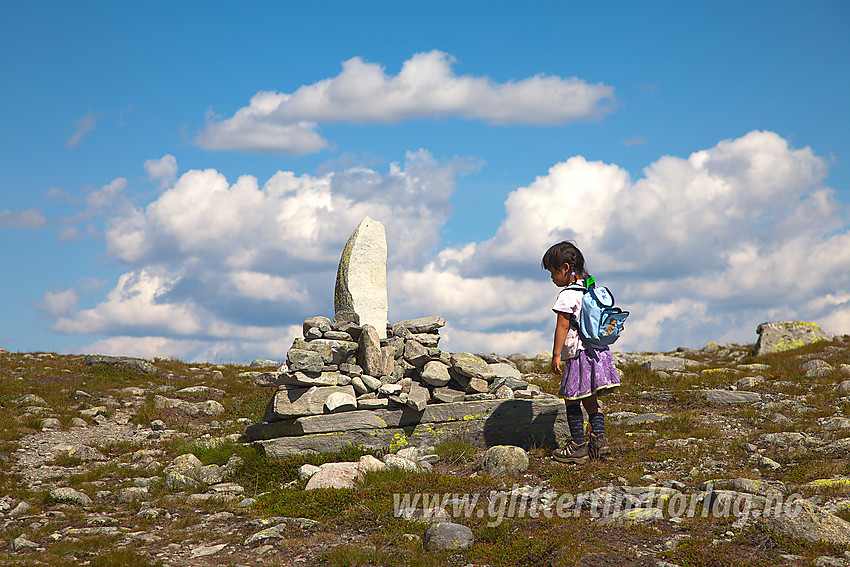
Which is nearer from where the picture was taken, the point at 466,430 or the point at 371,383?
the point at 466,430

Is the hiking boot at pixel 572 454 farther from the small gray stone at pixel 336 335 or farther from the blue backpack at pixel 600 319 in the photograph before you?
the small gray stone at pixel 336 335

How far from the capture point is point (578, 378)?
1041cm

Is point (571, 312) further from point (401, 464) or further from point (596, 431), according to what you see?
point (401, 464)

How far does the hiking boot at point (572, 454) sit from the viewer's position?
1037 centimetres

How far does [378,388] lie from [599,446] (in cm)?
418

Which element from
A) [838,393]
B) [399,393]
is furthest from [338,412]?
[838,393]

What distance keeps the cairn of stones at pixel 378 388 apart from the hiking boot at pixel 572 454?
3.88 ft

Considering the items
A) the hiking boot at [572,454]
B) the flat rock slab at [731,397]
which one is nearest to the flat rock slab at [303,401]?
the hiking boot at [572,454]

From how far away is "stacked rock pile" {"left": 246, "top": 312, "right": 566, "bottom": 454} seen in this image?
38.7 feet

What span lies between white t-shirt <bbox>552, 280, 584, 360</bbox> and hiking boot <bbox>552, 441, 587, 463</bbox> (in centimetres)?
139

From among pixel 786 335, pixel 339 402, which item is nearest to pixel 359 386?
pixel 339 402

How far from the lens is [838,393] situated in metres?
15.4

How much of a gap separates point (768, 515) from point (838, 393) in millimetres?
→ 9441

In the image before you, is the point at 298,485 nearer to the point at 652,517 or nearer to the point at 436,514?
the point at 436,514
